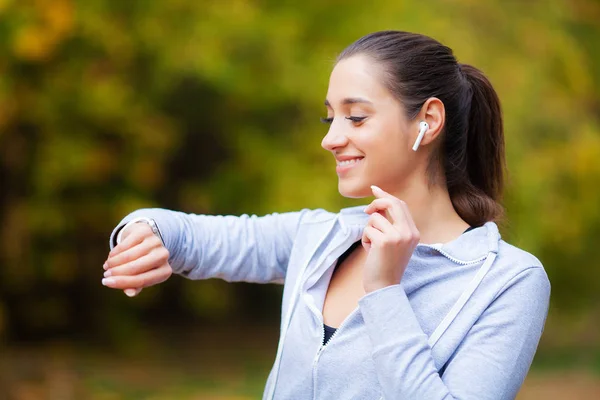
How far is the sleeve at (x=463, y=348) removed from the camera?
1.48 meters

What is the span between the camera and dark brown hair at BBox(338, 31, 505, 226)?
1.78 m

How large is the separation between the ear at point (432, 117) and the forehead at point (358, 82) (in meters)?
0.09

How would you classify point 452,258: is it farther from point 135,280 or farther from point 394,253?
point 135,280

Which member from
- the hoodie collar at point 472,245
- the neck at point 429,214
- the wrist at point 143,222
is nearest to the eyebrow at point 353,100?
the neck at point 429,214

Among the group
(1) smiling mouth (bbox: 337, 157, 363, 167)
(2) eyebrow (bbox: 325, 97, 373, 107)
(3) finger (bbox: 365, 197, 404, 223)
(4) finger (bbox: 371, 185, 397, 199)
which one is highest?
(2) eyebrow (bbox: 325, 97, 373, 107)

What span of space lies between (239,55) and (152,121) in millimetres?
815

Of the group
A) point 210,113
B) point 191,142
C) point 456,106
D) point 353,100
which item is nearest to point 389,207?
point 353,100

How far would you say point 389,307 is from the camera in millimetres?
Answer: 1515

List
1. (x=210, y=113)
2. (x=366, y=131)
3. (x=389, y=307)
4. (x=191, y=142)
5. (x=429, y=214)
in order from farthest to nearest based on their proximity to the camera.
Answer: (x=191, y=142), (x=210, y=113), (x=429, y=214), (x=366, y=131), (x=389, y=307)

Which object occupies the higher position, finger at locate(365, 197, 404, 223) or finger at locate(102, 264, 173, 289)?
finger at locate(365, 197, 404, 223)

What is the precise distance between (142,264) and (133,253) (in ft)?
0.10

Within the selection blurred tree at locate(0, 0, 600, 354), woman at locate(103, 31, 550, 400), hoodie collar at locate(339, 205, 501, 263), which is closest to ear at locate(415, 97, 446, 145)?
woman at locate(103, 31, 550, 400)

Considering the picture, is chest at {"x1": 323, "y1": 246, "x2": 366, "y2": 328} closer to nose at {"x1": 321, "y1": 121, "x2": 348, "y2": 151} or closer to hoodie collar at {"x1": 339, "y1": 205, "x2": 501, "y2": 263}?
hoodie collar at {"x1": 339, "y1": 205, "x2": 501, "y2": 263}

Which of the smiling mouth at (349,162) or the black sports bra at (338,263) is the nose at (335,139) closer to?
the smiling mouth at (349,162)
